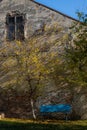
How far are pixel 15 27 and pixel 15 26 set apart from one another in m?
0.07

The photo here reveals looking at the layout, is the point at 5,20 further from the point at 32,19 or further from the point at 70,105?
the point at 70,105

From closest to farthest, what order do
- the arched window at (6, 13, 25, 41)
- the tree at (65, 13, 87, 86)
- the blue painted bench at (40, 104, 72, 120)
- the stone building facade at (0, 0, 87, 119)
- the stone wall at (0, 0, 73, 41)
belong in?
1. the tree at (65, 13, 87, 86)
2. the blue painted bench at (40, 104, 72, 120)
3. the stone building facade at (0, 0, 87, 119)
4. the stone wall at (0, 0, 73, 41)
5. the arched window at (6, 13, 25, 41)

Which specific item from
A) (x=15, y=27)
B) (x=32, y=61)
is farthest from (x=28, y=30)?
(x=32, y=61)

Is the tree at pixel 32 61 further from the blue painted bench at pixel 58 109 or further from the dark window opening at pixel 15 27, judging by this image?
the blue painted bench at pixel 58 109

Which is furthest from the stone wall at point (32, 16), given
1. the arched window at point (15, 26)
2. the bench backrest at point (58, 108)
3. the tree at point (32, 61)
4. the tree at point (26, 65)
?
the bench backrest at point (58, 108)

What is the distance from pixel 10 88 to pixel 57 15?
5484 millimetres

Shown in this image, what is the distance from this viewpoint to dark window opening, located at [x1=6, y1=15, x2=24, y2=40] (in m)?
23.8

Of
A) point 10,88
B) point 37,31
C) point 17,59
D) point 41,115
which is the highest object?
point 37,31

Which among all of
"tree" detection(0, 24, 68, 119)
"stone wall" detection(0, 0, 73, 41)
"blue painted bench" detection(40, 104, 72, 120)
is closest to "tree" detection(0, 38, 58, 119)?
"tree" detection(0, 24, 68, 119)

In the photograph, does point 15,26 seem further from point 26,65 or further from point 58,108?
point 58,108

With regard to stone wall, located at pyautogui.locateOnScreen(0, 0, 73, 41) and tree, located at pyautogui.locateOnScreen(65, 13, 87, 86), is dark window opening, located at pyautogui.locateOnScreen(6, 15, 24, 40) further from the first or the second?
tree, located at pyautogui.locateOnScreen(65, 13, 87, 86)

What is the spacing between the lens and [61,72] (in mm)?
22188

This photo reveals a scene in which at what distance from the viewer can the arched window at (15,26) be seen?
78.2 ft

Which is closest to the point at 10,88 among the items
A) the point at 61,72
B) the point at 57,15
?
the point at 61,72
